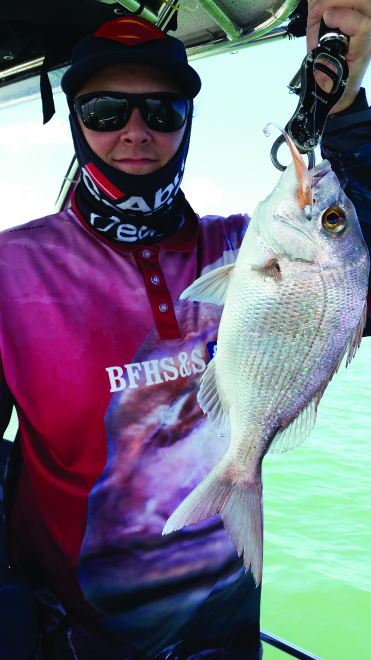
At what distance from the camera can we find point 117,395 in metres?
1.29

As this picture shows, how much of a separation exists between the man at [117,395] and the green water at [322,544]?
75cm

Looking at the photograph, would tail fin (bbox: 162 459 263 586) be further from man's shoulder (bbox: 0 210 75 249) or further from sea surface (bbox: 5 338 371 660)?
man's shoulder (bbox: 0 210 75 249)

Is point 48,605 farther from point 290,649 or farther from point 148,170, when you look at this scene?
point 148,170

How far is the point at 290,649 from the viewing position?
6.13 feet

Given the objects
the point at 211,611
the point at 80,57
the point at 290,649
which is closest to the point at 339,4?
the point at 80,57

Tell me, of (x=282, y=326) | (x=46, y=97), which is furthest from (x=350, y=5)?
(x=46, y=97)

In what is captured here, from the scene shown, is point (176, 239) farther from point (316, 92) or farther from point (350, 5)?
point (350, 5)

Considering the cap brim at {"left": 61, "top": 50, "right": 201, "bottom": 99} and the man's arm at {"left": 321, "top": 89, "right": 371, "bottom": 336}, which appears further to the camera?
the cap brim at {"left": 61, "top": 50, "right": 201, "bottom": 99}

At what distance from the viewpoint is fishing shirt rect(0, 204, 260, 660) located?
4.23 ft

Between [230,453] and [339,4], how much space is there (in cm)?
105

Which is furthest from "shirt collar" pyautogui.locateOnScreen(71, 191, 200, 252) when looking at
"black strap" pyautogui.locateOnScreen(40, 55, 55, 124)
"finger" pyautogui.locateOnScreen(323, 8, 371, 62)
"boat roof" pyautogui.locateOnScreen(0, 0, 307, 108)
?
"boat roof" pyautogui.locateOnScreen(0, 0, 307, 108)

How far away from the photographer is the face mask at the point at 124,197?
1.43m

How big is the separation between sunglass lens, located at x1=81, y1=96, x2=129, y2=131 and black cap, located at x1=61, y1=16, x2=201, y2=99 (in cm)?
11

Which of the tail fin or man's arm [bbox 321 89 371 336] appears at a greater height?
man's arm [bbox 321 89 371 336]
